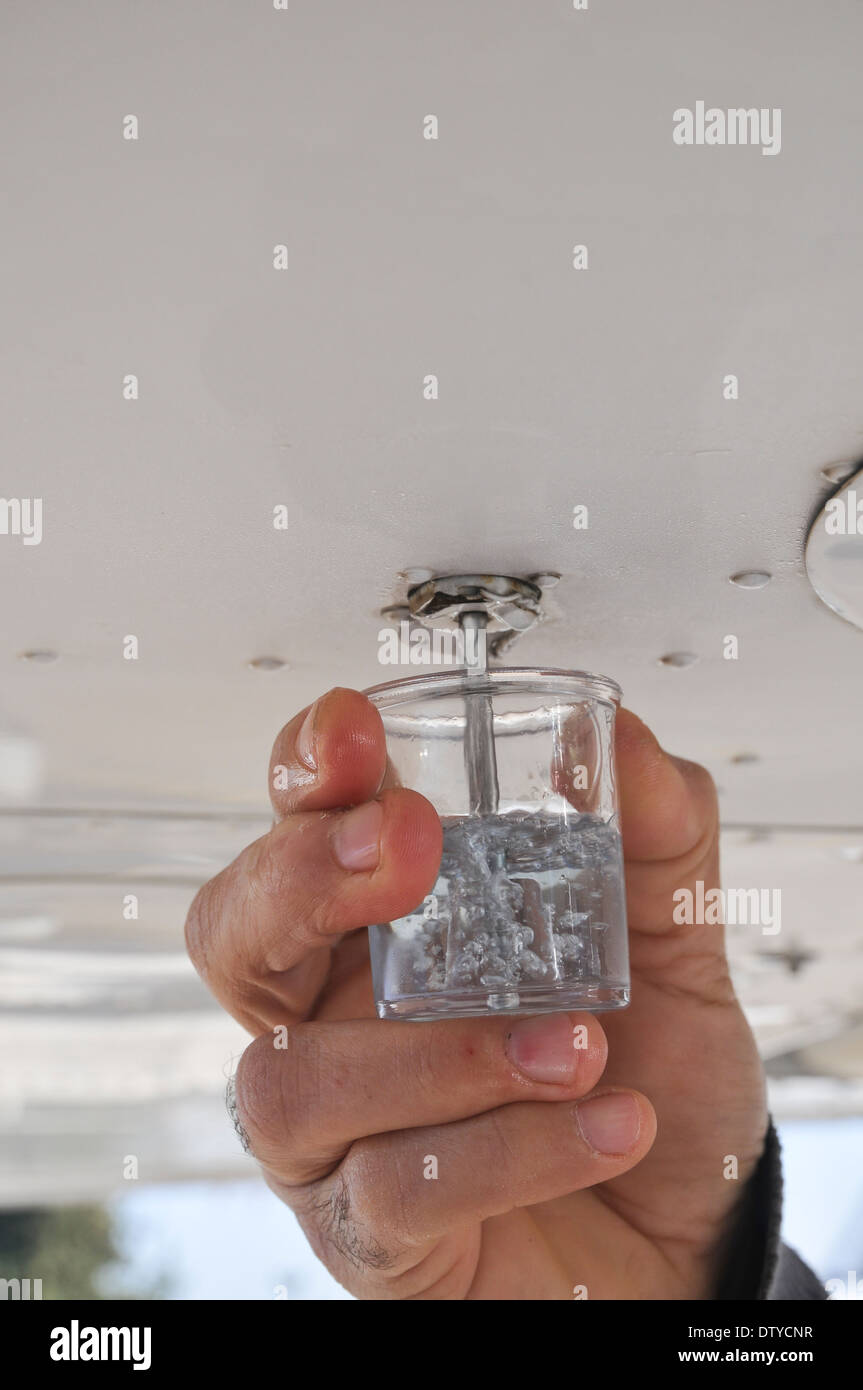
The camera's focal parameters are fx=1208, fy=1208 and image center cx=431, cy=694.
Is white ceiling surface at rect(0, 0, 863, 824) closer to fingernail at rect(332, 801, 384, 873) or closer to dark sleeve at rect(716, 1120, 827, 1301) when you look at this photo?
fingernail at rect(332, 801, 384, 873)

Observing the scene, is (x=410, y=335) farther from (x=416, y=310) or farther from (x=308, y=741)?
(x=308, y=741)

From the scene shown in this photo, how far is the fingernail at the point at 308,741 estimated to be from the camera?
2.27 feet

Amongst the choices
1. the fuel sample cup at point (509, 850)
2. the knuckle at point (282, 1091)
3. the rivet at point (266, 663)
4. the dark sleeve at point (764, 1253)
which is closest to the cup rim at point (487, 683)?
the fuel sample cup at point (509, 850)

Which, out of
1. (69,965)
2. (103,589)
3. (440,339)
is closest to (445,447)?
(440,339)

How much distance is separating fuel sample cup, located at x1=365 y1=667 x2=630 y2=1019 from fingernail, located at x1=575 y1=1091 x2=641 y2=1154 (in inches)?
5.4

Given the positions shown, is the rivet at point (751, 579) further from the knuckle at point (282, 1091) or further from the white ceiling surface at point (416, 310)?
the knuckle at point (282, 1091)

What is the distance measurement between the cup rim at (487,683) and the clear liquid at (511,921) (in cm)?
7

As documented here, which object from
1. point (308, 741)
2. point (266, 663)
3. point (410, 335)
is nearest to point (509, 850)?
point (308, 741)

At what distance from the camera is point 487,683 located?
669 millimetres

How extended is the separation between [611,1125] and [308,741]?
31cm

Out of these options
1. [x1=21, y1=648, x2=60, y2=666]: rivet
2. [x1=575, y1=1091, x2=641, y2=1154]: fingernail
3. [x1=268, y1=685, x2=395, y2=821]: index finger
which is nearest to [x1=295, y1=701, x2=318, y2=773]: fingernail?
[x1=268, y1=685, x2=395, y2=821]: index finger

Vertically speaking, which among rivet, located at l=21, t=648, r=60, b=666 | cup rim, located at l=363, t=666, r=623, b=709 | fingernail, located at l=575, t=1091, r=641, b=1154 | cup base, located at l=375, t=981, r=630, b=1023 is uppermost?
rivet, located at l=21, t=648, r=60, b=666

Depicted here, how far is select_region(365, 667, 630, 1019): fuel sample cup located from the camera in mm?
612

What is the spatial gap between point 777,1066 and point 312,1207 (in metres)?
3.08
